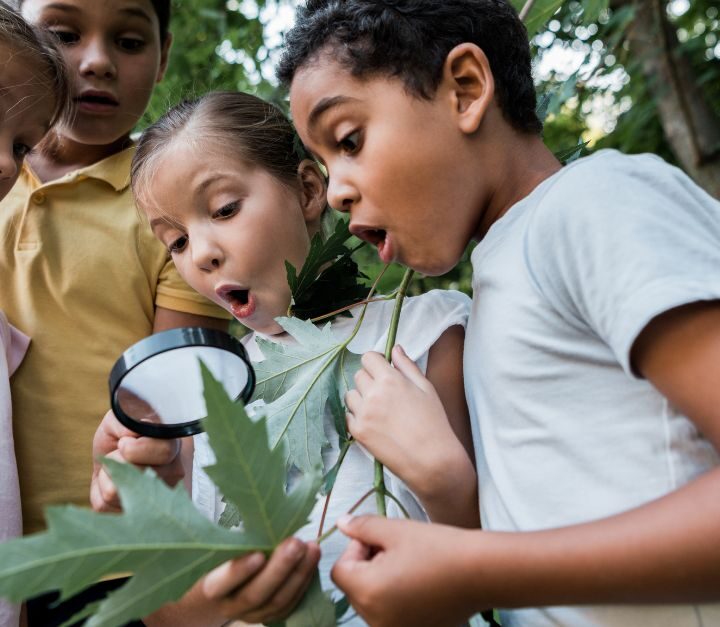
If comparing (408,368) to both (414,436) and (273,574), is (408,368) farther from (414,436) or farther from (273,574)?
(273,574)

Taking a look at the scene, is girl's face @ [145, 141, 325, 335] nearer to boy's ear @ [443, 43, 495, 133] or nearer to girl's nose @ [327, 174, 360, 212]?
girl's nose @ [327, 174, 360, 212]

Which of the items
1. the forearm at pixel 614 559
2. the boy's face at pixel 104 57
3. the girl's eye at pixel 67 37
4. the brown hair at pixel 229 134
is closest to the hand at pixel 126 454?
the brown hair at pixel 229 134

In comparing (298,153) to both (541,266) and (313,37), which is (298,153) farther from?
(541,266)

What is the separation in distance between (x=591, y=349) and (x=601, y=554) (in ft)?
0.90

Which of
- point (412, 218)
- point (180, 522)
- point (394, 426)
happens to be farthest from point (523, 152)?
point (180, 522)

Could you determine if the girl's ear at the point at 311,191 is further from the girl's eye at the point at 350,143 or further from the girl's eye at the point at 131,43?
the girl's eye at the point at 131,43

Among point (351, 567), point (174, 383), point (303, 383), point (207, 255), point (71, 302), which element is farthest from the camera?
point (71, 302)

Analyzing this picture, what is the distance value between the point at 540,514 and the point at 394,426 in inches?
9.8

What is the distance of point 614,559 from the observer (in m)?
0.85

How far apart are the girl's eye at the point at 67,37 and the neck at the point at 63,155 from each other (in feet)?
0.82

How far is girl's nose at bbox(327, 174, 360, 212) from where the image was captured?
125cm

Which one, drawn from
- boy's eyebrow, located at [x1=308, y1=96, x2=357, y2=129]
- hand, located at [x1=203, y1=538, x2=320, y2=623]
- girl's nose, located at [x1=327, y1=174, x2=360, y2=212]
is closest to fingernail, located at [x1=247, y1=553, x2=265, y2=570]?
hand, located at [x1=203, y1=538, x2=320, y2=623]

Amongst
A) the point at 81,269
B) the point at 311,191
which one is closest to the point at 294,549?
the point at 311,191

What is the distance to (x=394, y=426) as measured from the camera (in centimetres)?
118
